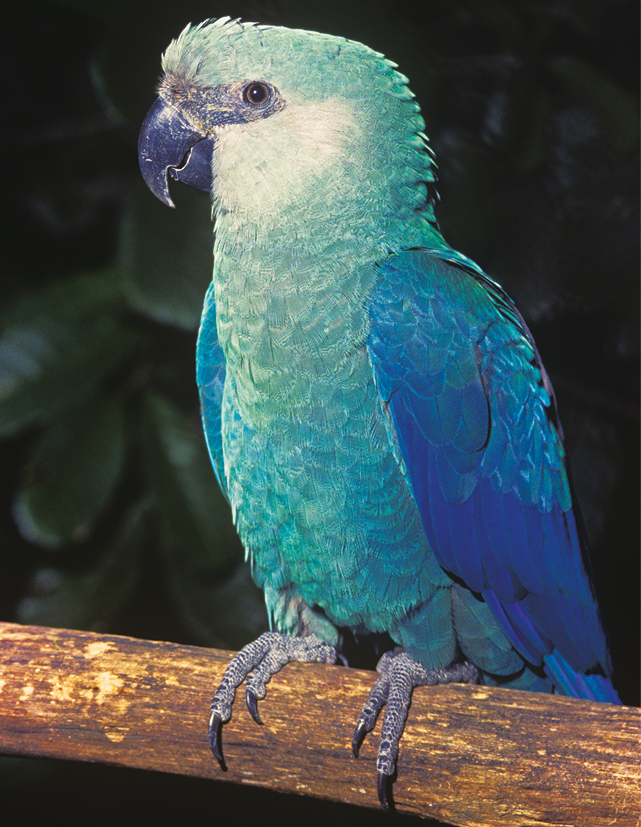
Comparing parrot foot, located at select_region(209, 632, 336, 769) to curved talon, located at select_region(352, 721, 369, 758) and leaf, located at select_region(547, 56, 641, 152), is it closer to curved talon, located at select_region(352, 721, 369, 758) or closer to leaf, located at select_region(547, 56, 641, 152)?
curved talon, located at select_region(352, 721, 369, 758)

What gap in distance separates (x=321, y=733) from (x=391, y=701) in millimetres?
105

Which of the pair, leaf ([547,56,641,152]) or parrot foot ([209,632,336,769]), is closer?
parrot foot ([209,632,336,769])

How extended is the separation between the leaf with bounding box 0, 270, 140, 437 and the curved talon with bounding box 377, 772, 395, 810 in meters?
0.98

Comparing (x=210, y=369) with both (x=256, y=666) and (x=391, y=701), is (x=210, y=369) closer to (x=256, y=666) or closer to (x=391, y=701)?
(x=256, y=666)

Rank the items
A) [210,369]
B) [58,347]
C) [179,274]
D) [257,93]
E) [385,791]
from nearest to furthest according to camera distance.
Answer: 1. [385,791]
2. [257,93]
3. [210,369]
4. [179,274]
5. [58,347]

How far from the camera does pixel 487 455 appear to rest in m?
1.01

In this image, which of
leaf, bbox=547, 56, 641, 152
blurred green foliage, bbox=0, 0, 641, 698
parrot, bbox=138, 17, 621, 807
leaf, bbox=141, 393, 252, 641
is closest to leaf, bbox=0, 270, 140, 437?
blurred green foliage, bbox=0, 0, 641, 698

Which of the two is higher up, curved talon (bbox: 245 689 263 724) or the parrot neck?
the parrot neck

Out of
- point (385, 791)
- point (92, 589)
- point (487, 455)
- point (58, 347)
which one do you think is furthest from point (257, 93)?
point (92, 589)

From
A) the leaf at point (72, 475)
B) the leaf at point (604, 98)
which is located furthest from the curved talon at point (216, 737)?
the leaf at point (604, 98)

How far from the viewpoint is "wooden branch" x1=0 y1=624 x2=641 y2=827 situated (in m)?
0.81

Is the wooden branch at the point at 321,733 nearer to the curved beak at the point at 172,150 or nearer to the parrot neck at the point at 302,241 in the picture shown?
the parrot neck at the point at 302,241

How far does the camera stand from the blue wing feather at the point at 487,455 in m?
0.96

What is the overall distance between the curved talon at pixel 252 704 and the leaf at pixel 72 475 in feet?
2.18
